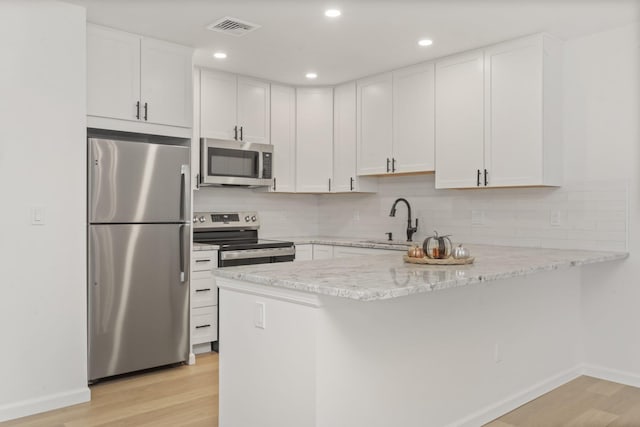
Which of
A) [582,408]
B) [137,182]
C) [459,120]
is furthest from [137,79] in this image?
[582,408]

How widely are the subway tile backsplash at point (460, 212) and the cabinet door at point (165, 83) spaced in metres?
1.03

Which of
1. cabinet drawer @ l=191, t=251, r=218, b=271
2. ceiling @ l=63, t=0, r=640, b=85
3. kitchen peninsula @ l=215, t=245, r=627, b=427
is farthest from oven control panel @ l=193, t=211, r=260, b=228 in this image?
kitchen peninsula @ l=215, t=245, r=627, b=427

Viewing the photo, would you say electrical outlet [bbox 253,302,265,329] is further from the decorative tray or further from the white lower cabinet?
the white lower cabinet

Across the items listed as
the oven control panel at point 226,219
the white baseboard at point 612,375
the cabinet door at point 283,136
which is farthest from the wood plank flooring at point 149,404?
the white baseboard at point 612,375

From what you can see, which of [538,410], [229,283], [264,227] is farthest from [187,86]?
[538,410]

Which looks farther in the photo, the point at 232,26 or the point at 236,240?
the point at 236,240

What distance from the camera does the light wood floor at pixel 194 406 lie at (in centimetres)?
291

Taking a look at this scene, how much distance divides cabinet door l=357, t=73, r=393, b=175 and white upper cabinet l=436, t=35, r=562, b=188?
55cm

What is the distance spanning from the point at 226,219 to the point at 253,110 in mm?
1060

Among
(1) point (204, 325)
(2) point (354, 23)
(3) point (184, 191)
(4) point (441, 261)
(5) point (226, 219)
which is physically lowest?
(1) point (204, 325)

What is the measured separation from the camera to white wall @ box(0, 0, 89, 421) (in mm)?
2963

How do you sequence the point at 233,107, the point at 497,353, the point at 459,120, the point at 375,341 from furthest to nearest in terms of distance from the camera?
the point at 233,107
the point at 459,120
the point at 497,353
the point at 375,341

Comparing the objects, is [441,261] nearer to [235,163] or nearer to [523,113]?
[523,113]

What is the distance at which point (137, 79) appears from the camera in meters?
3.77
